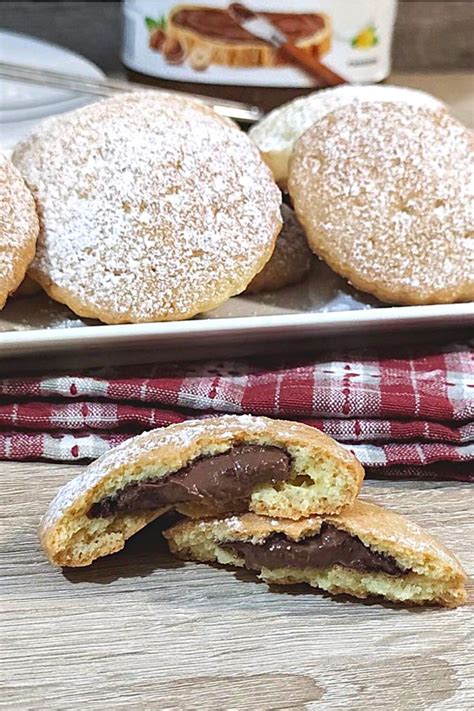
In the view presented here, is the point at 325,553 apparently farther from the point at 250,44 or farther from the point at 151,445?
the point at 250,44

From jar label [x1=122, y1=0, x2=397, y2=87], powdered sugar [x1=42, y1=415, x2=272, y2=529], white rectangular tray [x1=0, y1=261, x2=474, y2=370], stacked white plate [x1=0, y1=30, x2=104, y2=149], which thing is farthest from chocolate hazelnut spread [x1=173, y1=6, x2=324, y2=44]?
powdered sugar [x1=42, y1=415, x2=272, y2=529]

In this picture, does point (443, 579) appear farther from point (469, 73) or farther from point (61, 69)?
point (469, 73)

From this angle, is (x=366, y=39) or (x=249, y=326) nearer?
(x=249, y=326)

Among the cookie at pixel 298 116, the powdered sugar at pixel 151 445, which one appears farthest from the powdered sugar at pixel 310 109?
the powdered sugar at pixel 151 445

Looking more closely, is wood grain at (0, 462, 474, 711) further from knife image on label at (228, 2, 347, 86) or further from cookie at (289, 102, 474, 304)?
knife image on label at (228, 2, 347, 86)

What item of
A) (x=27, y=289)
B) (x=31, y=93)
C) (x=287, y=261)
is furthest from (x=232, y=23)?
(x=27, y=289)
